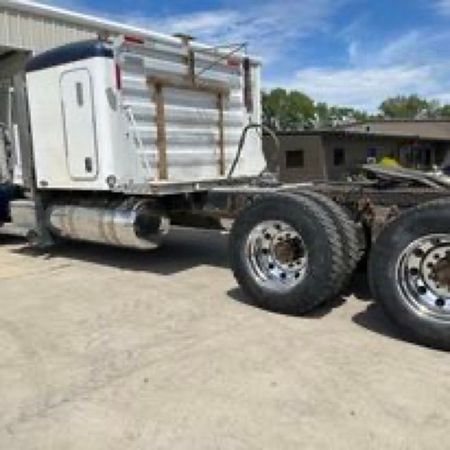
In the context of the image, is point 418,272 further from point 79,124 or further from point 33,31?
point 33,31

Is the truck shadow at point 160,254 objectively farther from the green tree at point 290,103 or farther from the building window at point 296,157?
the green tree at point 290,103

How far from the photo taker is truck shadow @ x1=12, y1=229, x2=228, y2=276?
322 inches

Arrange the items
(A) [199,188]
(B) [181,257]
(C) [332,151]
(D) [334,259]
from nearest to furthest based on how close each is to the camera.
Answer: (D) [334,259], (A) [199,188], (B) [181,257], (C) [332,151]

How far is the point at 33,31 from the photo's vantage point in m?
13.2

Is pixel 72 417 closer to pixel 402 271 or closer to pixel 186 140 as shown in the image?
pixel 402 271

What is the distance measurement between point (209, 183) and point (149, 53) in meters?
1.72

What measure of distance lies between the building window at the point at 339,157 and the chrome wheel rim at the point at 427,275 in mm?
23564

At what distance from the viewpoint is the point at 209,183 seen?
25.3 ft

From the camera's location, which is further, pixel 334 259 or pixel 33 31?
pixel 33 31

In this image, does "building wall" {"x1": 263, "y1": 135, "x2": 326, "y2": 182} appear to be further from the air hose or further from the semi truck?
the air hose

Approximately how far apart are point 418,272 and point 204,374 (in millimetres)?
1896

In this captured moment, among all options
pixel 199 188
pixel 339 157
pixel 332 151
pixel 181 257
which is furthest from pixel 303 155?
pixel 199 188

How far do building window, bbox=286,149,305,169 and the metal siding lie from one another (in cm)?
1431

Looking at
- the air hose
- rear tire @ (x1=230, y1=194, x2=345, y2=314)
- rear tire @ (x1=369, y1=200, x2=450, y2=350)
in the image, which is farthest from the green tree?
rear tire @ (x1=369, y1=200, x2=450, y2=350)
